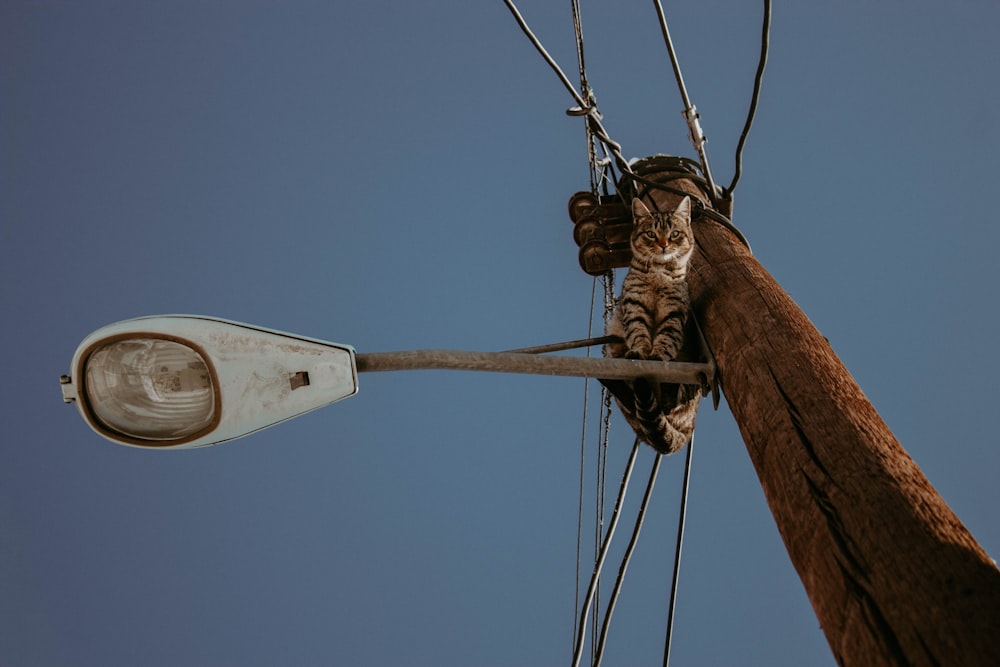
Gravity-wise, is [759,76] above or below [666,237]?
above

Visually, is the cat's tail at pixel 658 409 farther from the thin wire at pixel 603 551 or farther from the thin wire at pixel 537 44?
the thin wire at pixel 537 44

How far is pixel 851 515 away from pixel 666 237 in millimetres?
2065

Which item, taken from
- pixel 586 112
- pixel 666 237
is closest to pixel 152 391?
pixel 586 112

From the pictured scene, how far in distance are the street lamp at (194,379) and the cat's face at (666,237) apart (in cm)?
185

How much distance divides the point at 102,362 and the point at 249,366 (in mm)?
307

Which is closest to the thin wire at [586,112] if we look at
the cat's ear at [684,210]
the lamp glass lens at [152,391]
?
the cat's ear at [684,210]

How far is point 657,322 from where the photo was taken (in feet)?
8.95

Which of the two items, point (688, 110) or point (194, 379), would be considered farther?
point (688, 110)

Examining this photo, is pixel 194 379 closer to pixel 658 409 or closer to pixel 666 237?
pixel 658 409

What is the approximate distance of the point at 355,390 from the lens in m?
1.55

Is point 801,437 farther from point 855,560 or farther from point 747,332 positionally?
point 747,332

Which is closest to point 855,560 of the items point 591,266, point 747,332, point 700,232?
point 747,332

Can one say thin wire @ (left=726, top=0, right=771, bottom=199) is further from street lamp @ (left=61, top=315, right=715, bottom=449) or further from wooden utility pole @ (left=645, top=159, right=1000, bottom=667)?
street lamp @ (left=61, top=315, right=715, bottom=449)

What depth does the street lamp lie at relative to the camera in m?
1.37
